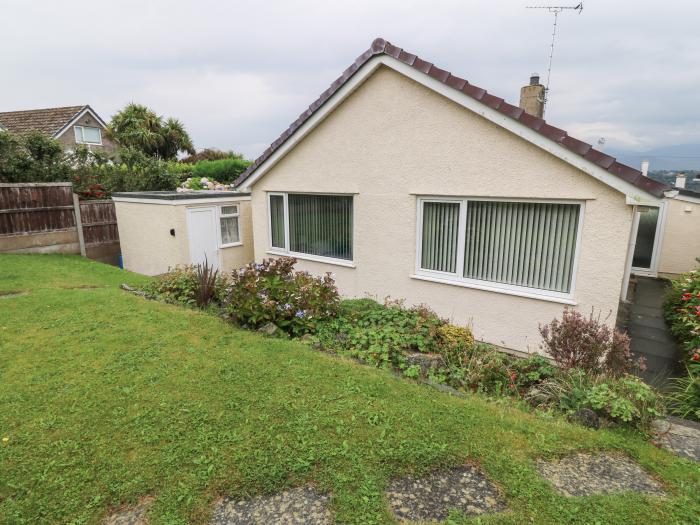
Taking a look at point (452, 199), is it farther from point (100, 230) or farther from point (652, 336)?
point (100, 230)

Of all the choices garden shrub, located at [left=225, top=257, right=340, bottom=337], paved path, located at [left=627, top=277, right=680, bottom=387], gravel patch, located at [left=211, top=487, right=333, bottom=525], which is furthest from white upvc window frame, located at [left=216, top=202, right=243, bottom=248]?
paved path, located at [left=627, top=277, right=680, bottom=387]

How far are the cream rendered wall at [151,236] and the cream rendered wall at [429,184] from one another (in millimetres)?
4391

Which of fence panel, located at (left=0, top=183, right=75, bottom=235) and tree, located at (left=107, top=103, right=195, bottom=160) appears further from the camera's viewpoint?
tree, located at (left=107, top=103, right=195, bottom=160)

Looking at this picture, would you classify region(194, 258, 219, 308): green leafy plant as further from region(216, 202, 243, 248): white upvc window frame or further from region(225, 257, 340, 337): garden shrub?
region(216, 202, 243, 248): white upvc window frame

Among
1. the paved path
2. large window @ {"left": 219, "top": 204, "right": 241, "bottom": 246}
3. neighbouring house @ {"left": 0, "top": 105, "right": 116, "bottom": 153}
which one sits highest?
neighbouring house @ {"left": 0, "top": 105, "right": 116, "bottom": 153}

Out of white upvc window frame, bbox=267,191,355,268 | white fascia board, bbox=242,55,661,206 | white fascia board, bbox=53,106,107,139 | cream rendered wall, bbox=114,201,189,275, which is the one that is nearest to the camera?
white fascia board, bbox=242,55,661,206

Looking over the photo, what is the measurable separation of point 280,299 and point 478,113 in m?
4.61

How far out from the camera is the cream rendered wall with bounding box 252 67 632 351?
19.7 feet

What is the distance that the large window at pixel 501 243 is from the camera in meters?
6.41

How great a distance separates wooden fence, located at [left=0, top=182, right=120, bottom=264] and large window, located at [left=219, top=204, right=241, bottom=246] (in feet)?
17.4

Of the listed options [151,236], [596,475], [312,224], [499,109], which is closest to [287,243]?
[312,224]

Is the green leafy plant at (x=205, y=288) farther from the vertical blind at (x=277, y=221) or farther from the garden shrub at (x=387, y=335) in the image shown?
the garden shrub at (x=387, y=335)

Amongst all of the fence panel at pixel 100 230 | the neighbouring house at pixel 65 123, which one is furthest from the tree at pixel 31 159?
the neighbouring house at pixel 65 123

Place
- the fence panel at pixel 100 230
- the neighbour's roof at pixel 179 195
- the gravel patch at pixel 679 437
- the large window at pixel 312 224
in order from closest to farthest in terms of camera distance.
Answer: the gravel patch at pixel 679 437 < the large window at pixel 312 224 < the neighbour's roof at pixel 179 195 < the fence panel at pixel 100 230
